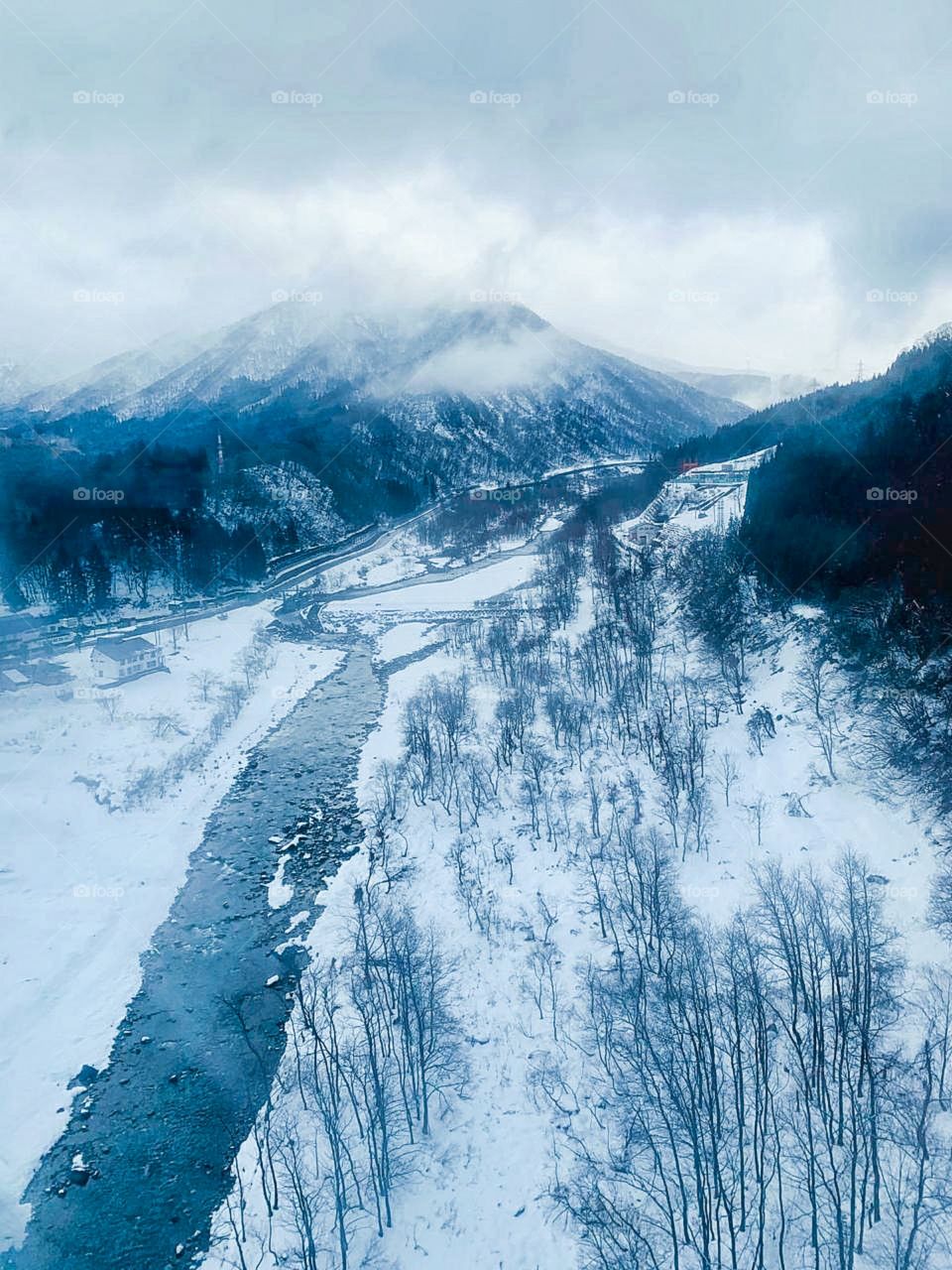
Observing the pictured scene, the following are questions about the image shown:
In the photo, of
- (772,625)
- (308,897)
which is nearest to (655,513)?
(772,625)

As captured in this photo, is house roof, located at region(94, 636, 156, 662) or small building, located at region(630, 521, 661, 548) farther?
small building, located at region(630, 521, 661, 548)

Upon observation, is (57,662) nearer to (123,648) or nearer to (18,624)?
(123,648)

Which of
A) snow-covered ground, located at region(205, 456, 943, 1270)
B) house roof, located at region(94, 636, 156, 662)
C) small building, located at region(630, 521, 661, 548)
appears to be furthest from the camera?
small building, located at region(630, 521, 661, 548)

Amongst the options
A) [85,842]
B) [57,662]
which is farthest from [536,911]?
[57,662]

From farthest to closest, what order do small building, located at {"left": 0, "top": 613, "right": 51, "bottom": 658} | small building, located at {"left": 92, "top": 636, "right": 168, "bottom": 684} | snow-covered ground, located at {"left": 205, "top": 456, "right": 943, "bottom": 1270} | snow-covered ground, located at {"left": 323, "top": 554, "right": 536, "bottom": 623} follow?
snow-covered ground, located at {"left": 323, "top": 554, "right": 536, "bottom": 623}
small building, located at {"left": 0, "top": 613, "right": 51, "bottom": 658}
small building, located at {"left": 92, "top": 636, "right": 168, "bottom": 684}
snow-covered ground, located at {"left": 205, "top": 456, "right": 943, "bottom": 1270}

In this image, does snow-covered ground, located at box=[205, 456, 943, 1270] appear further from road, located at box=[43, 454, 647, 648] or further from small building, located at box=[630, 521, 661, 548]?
small building, located at box=[630, 521, 661, 548]

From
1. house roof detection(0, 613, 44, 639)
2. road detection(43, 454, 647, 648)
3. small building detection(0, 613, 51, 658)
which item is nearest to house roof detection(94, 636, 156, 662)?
road detection(43, 454, 647, 648)

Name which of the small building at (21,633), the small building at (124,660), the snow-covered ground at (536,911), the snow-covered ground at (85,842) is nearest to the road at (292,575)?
the small building at (21,633)

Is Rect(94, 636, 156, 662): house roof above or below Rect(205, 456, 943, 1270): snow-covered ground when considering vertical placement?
above
